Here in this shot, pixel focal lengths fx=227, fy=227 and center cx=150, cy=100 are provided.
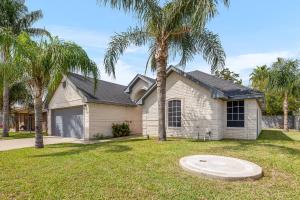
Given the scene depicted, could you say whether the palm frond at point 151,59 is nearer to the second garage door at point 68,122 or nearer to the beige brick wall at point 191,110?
the beige brick wall at point 191,110

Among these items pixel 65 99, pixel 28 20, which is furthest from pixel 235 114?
pixel 28 20

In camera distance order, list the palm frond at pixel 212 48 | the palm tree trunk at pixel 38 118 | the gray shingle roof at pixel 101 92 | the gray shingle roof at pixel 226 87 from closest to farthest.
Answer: the palm tree trunk at pixel 38 118 < the palm frond at pixel 212 48 < the gray shingle roof at pixel 226 87 < the gray shingle roof at pixel 101 92

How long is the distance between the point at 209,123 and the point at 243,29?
6.29 meters

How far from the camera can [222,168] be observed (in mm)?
6590

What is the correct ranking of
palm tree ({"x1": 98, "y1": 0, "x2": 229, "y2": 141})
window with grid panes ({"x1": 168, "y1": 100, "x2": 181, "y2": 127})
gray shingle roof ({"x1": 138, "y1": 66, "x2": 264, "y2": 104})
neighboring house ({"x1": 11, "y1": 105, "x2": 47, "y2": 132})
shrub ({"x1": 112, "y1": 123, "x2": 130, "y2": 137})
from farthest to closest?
neighboring house ({"x1": 11, "y1": 105, "x2": 47, "y2": 132}) < shrub ({"x1": 112, "y1": 123, "x2": 130, "y2": 137}) < window with grid panes ({"x1": 168, "y1": 100, "x2": 181, "y2": 127}) < gray shingle roof ({"x1": 138, "y1": 66, "x2": 264, "y2": 104}) < palm tree ({"x1": 98, "y1": 0, "x2": 229, "y2": 141})

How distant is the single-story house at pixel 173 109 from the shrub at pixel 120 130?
389 millimetres

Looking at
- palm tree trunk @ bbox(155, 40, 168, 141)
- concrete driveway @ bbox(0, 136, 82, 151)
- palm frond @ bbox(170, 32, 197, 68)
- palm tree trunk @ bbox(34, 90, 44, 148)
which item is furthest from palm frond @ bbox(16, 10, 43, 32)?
palm frond @ bbox(170, 32, 197, 68)

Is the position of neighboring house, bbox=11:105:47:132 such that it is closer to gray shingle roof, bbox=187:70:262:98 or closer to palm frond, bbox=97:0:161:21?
palm frond, bbox=97:0:161:21

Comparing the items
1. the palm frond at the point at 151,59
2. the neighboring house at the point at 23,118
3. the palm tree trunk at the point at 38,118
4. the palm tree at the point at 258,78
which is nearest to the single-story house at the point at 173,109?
the palm frond at the point at 151,59

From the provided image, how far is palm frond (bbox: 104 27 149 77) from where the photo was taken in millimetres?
13672

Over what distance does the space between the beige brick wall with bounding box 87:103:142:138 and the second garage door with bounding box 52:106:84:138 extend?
1172 mm

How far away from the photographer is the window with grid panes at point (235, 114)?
14.5 metres

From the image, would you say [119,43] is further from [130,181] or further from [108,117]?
[130,181]

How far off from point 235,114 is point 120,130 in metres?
8.70
